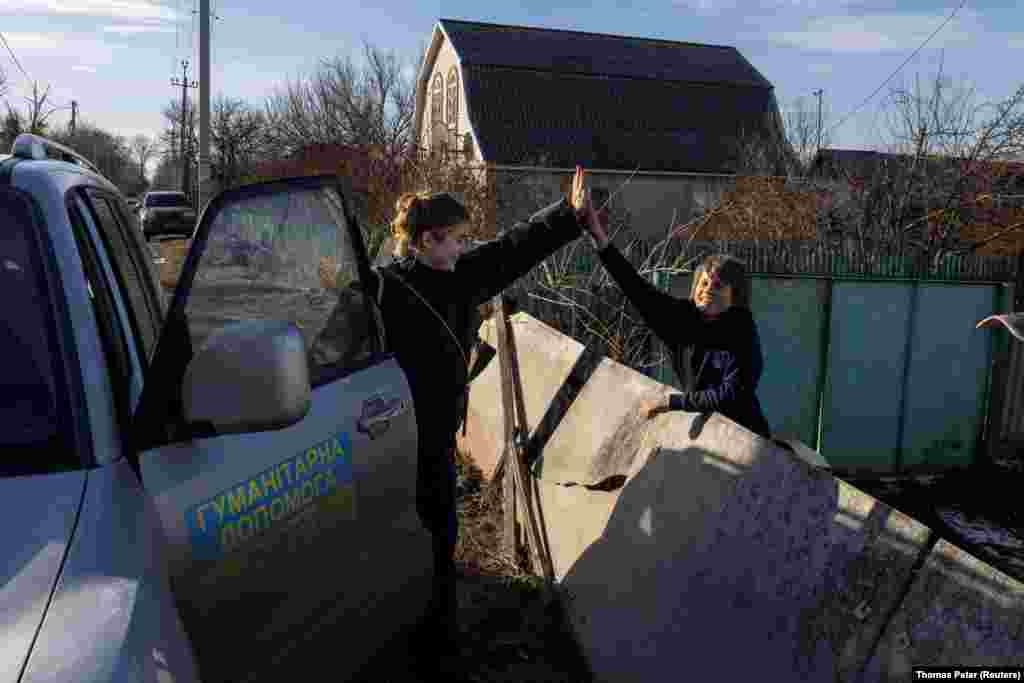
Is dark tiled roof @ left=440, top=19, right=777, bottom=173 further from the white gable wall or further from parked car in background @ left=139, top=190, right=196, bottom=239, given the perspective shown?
parked car in background @ left=139, top=190, right=196, bottom=239

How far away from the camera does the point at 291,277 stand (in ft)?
8.86

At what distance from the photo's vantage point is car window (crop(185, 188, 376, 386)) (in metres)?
2.16

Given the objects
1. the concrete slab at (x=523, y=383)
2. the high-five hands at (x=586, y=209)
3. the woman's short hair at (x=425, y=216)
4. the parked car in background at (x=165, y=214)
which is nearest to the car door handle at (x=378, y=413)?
the woman's short hair at (x=425, y=216)

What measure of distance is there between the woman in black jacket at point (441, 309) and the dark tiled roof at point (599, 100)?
86.4 ft

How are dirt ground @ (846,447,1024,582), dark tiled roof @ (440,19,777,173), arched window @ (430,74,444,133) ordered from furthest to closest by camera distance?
1. arched window @ (430,74,444,133)
2. dark tiled roof @ (440,19,777,173)
3. dirt ground @ (846,447,1024,582)

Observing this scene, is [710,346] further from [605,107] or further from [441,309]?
[605,107]

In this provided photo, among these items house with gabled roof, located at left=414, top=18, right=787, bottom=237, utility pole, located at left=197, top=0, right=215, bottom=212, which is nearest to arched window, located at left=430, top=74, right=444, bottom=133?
house with gabled roof, located at left=414, top=18, right=787, bottom=237

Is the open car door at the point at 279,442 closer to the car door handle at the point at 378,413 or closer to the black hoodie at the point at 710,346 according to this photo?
the car door handle at the point at 378,413

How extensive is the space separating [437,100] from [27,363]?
3516 centimetres

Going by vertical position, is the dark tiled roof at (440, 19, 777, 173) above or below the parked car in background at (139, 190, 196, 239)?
above

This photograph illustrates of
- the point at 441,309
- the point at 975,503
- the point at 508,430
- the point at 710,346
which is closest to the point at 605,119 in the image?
the point at 975,503

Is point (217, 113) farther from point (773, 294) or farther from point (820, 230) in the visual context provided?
point (773, 294)

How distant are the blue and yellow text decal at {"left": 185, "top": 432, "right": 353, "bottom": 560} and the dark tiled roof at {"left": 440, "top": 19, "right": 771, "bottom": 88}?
30.8m

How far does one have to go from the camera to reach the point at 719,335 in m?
3.84
